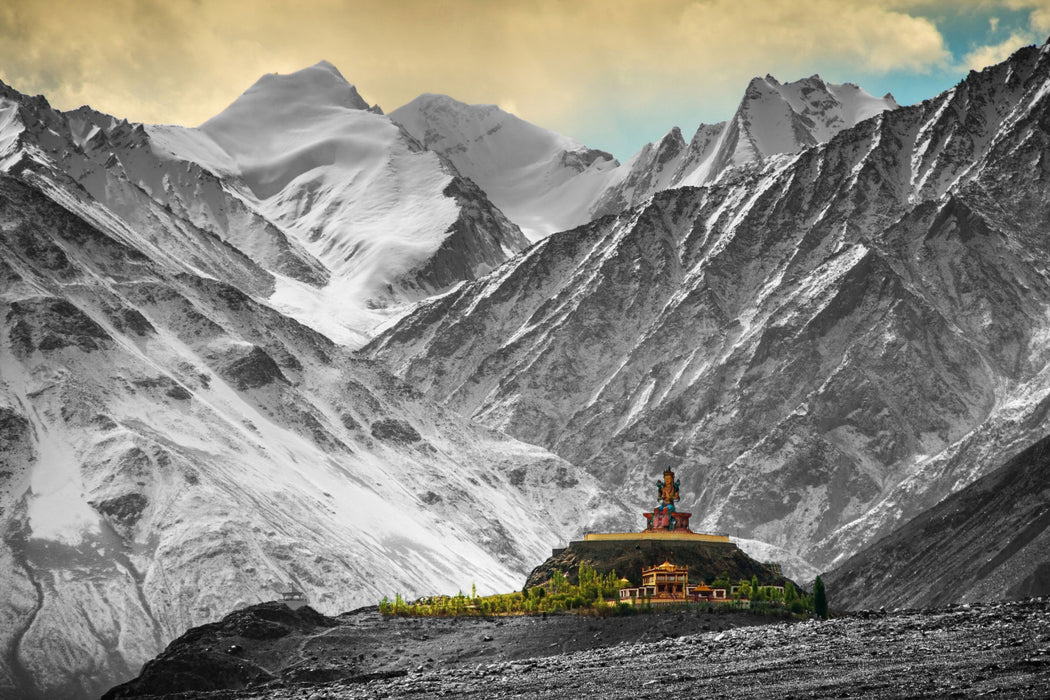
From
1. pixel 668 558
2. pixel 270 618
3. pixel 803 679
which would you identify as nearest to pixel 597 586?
pixel 668 558

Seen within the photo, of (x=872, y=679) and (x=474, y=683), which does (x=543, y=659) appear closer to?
(x=474, y=683)

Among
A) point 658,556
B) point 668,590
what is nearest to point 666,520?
point 658,556

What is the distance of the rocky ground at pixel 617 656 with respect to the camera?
9081cm

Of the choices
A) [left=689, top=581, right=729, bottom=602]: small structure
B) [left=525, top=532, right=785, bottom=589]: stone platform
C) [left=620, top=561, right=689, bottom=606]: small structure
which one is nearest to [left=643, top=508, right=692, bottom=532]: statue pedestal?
[left=525, top=532, right=785, bottom=589]: stone platform

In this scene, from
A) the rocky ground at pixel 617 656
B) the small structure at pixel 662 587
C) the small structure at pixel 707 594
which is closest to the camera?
the rocky ground at pixel 617 656

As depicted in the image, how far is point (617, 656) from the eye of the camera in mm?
113938

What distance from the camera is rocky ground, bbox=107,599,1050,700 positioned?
90.8 m

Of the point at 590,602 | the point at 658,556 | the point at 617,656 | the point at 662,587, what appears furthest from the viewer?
the point at 658,556

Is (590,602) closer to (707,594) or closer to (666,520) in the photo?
(707,594)

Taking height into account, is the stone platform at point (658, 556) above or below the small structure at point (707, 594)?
above

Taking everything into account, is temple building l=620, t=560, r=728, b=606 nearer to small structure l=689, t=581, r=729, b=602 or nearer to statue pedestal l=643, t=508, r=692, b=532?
small structure l=689, t=581, r=729, b=602

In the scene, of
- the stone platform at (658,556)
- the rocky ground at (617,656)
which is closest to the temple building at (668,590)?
the stone platform at (658,556)

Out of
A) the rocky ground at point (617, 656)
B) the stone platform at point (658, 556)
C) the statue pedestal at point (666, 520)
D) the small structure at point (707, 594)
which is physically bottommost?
the rocky ground at point (617, 656)

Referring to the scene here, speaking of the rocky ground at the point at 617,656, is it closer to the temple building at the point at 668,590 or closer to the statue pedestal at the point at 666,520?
the temple building at the point at 668,590
